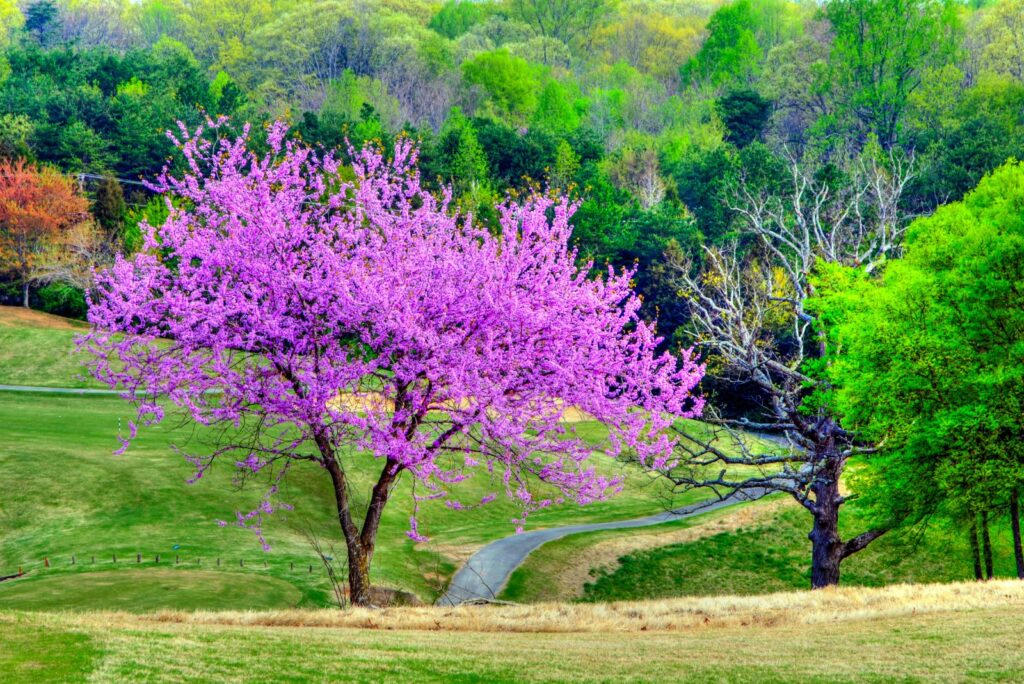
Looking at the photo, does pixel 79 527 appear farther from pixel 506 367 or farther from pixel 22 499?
pixel 506 367

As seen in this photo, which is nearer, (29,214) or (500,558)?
(500,558)

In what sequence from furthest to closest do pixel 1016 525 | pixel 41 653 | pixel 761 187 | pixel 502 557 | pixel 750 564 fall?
pixel 761 187 → pixel 750 564 → pixel 502 557 → pixel 1016 525 → pixel 41 653

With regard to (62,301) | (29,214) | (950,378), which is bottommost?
(950,378)

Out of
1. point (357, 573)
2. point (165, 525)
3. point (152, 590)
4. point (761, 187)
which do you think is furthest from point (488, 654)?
point (761, 187)

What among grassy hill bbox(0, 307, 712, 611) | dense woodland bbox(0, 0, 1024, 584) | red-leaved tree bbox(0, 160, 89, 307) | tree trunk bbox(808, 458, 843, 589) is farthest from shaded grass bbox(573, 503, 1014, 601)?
red-leaved tree bbox(0, 160, 89, 307)

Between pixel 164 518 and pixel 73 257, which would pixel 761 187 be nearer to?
pixel 73 257

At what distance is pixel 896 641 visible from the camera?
893 inches

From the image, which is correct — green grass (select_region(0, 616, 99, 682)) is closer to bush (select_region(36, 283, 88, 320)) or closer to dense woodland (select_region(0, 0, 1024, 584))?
dense woodland (select_region(0, 0, 1024, 584))

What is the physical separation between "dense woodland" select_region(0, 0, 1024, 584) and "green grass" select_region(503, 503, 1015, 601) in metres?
2.64

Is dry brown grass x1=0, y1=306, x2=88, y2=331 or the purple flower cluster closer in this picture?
the purple flower cluster

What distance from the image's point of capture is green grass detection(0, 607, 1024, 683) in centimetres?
1959

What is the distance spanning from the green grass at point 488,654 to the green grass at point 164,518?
9.81 m

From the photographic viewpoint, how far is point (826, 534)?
136 ft

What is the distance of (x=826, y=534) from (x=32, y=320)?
63.4 m
